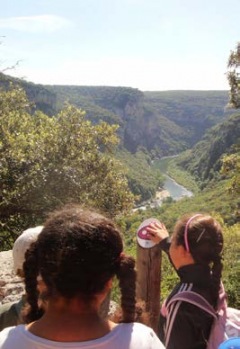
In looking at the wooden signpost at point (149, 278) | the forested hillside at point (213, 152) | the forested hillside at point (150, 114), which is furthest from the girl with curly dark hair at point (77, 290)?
the forested hillside at point (150, 114)

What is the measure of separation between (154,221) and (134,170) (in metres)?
119

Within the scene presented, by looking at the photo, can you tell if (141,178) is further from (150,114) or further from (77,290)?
(77,290)

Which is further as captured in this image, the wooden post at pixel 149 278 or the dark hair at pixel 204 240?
the wooden post at pixel 149 278

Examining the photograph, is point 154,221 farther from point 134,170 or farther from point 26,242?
point 134,170

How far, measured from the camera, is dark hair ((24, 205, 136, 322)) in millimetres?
1317

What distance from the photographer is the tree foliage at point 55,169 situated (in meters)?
8.88

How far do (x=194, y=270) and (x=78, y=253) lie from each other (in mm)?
974

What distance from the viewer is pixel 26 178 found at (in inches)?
350

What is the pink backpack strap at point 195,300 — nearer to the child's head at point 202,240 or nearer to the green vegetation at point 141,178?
the child's head at point 202,240

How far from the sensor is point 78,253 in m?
1.32

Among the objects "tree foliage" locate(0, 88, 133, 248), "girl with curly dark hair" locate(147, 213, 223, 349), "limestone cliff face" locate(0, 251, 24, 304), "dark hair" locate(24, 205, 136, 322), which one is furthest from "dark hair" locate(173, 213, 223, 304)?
"tree foliage" locate(0, 88, 133, 248)

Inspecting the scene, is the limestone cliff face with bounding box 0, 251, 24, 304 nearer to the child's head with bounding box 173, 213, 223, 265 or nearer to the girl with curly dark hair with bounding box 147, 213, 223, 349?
the girl with curly dark hair with bounding box 147, 213, 223, 349

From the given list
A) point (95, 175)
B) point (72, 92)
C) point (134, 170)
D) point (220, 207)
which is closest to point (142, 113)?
Answer: point (72, 92)

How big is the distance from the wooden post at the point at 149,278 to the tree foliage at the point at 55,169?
5755 mm
